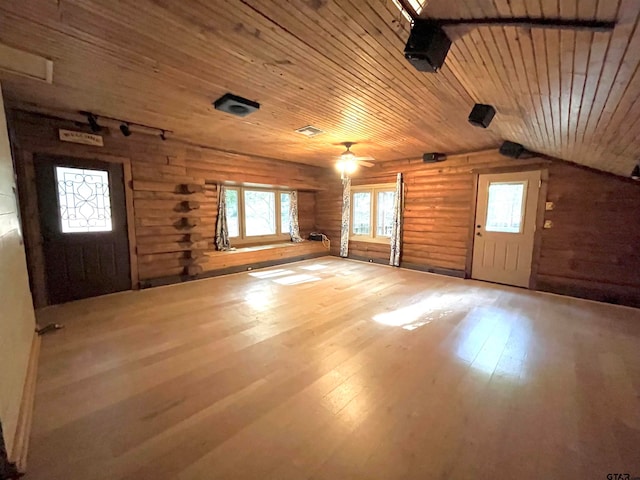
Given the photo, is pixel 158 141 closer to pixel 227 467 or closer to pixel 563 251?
pixel 227 467

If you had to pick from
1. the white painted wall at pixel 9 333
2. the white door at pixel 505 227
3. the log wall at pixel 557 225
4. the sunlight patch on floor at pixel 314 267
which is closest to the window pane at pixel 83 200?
the white painted wall at pixel 9 333

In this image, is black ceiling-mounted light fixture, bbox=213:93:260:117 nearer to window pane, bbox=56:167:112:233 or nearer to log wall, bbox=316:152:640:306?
window pane, bbox=56:167:112:233

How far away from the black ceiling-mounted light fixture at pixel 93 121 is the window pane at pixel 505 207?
608 centimetres

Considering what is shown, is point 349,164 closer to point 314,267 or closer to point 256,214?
point 314,267

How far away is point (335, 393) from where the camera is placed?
1907mm

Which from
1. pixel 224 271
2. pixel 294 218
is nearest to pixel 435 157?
pixel 294 218

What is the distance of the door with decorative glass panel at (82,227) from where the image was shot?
11.4 ft

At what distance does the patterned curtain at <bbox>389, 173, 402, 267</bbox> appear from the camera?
5934mm

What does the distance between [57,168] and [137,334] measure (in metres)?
2.56

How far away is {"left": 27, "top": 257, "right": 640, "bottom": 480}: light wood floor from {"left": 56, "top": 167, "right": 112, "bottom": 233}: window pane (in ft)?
3.63

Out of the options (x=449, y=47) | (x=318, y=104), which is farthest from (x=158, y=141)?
(x=449, y=47)

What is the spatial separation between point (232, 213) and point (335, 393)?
4849mm

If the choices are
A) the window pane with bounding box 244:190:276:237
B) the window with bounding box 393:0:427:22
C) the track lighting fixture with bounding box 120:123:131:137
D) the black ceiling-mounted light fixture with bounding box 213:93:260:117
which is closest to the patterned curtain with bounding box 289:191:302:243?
the window pane with bounding box 244:190:276:237

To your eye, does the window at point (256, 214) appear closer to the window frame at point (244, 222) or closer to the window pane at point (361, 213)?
the window frame at point (244, 222)
